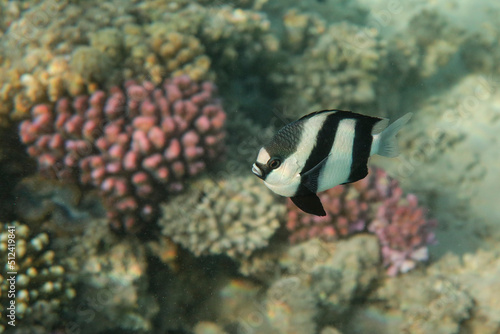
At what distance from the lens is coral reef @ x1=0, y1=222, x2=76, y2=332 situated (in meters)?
2.74

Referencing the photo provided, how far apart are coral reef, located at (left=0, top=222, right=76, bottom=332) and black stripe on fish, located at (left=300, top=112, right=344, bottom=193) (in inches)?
97.2

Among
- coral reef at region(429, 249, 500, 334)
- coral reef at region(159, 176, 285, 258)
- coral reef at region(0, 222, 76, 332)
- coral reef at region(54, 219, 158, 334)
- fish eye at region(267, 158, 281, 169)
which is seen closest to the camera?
fish eye at region(267, 158, 281, 169)

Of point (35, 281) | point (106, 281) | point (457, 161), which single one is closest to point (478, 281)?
point (457, 161)

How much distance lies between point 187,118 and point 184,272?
5.13 feet

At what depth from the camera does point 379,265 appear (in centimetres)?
368

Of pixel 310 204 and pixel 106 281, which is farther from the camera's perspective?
pixel 106 281

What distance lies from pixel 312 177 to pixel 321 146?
0.16 metres

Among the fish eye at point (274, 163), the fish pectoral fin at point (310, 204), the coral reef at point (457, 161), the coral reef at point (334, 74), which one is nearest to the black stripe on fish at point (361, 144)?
the fish pectoral fin at point (310, 204)

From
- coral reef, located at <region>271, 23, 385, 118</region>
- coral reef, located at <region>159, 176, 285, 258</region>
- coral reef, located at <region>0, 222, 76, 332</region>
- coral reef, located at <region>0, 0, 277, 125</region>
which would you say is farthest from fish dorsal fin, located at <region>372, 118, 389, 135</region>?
coral reef, located at <region>271, 23, 385, 118</region>

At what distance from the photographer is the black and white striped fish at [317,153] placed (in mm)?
1589

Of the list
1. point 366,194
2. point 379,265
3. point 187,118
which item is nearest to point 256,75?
point 187,118

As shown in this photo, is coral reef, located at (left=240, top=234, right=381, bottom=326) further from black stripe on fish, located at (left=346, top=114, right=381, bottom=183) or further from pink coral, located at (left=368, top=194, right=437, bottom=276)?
black stripe on fish, located at (left=346, top=114, right=381, bottom=183)

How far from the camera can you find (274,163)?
1.58 m

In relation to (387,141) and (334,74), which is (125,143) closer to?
(387,141)
